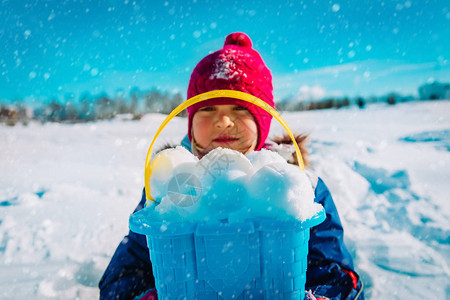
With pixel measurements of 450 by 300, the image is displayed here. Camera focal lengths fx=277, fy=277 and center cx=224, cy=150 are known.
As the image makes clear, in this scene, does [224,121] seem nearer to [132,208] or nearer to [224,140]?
[224,140]

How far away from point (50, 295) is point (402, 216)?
126 inches

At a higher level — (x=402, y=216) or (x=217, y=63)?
(x=217, y=63)

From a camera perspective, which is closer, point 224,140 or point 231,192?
point 231,192

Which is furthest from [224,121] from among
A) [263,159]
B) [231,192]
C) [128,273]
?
[128,273]

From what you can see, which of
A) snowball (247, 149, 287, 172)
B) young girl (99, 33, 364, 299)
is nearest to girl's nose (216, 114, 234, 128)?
young girl (99, 33, 364, 299)

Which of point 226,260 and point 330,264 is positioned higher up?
point 226,260

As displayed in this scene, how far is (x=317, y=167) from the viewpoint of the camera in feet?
13.8

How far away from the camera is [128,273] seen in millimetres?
1542

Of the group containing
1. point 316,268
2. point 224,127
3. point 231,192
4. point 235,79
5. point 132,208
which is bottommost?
point 132,208

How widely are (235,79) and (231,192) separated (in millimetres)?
1150

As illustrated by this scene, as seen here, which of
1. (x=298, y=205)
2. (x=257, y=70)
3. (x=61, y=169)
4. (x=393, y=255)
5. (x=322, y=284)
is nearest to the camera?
(x=298, y=205)

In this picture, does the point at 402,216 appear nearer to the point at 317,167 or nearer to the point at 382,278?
the point at 382,278

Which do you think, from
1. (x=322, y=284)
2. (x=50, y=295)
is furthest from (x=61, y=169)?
(x=322, y=284)

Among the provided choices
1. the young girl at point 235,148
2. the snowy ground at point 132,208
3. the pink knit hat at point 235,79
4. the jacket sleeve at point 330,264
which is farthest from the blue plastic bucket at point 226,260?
the snowy ground at point 132,208
